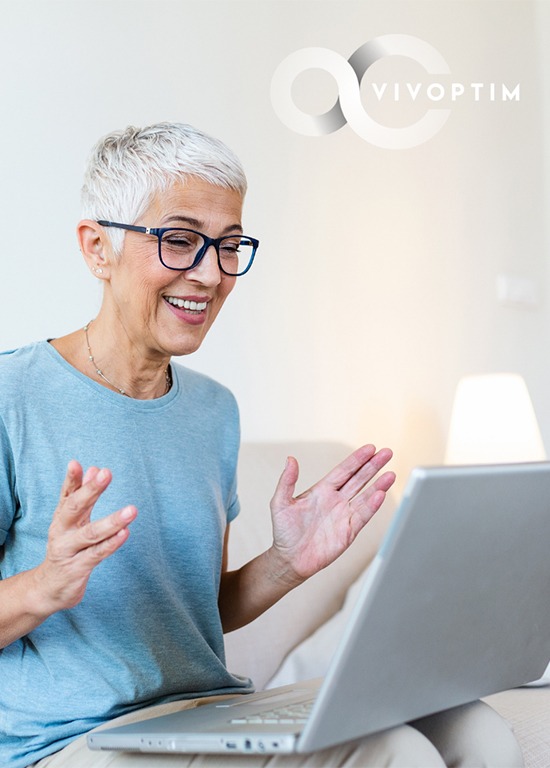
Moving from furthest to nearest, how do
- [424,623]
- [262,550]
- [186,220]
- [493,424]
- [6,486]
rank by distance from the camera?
[493,424], [262,550], [186,220], [6,486], [424,623]

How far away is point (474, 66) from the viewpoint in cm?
312

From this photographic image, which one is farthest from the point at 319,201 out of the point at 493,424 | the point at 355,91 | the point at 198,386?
the point at 198,386

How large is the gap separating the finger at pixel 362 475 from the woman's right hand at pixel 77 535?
41 centimetres

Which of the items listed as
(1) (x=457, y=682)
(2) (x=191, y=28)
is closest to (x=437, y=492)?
(1) (x=457, y=682)

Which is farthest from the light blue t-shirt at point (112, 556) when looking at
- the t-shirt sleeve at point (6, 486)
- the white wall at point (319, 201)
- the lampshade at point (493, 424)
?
the lampshade at point (493, 424)

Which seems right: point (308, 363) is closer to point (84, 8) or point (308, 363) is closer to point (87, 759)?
point (84, 8)

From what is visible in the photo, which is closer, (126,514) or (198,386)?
(126,514)

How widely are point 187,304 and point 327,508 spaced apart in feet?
1.08

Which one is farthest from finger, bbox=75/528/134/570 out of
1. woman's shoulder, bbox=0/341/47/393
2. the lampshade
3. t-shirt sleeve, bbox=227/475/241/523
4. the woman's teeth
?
the lampshade

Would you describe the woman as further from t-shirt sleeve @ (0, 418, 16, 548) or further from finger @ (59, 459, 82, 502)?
finger @ (59, 459, 82, 502)

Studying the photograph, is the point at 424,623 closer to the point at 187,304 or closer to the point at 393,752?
the point at 393,752

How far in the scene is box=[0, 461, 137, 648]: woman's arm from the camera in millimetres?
906

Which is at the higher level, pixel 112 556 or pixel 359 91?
pixel 359 91

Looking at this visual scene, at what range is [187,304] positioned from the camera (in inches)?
51.3
